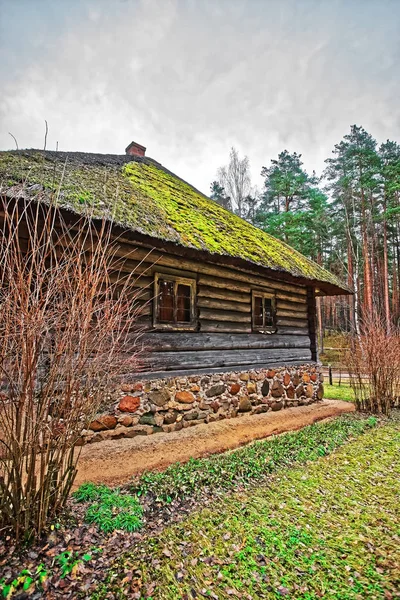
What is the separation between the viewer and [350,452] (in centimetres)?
489

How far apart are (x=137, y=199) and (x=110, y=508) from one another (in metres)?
5.07

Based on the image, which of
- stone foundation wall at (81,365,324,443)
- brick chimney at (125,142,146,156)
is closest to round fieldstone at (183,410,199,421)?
stone foundation wall at (81,365,324,443)

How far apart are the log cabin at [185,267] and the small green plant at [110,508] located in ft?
8.20

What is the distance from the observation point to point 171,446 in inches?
195

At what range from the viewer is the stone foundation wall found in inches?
201

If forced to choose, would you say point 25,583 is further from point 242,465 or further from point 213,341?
point 213,341

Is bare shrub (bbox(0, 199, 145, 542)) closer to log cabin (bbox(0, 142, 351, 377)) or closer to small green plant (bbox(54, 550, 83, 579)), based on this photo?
small green plant (bbox(54, 550, 83, 579))

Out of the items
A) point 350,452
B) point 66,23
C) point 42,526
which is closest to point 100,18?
point 66,23

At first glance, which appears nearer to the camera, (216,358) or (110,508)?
(110,508)

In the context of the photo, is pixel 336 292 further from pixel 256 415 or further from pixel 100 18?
pixel 100 18

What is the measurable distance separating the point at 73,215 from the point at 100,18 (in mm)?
8373

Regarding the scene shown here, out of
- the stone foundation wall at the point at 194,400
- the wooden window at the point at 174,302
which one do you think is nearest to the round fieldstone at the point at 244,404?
the stone foundation wall at the point at 194,400

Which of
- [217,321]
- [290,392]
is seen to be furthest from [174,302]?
[290,392]

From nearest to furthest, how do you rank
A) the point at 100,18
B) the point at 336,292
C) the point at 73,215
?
the point at 73,215 → the point at 100,18 → the point at 336,292
